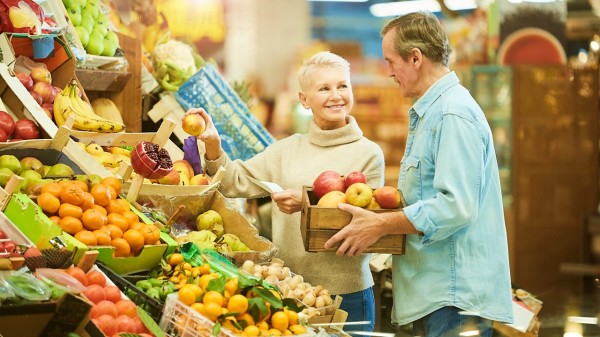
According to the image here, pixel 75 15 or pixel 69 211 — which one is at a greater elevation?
pixel 75 15

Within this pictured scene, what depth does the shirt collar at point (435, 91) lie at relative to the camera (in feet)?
10.4

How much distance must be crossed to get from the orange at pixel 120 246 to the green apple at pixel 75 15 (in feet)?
5.88

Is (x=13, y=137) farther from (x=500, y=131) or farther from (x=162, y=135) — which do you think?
(x=500, y=131)

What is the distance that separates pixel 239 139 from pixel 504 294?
2161 mm

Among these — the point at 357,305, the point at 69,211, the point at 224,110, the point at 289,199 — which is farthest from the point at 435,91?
the point at 224,110

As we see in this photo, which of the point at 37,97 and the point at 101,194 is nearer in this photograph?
the point at 101,194

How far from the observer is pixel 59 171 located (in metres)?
3.43

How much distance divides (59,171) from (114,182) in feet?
0.95

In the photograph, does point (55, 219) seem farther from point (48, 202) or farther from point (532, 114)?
point (532, 114)

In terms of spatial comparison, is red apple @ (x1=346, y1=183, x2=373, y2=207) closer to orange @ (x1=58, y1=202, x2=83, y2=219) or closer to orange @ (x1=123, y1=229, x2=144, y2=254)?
orange @ (x1=123, y1=229, x2=144, y2=254)

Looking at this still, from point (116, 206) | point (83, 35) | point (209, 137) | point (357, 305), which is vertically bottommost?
point (357, 305)

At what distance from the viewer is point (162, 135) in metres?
3.77

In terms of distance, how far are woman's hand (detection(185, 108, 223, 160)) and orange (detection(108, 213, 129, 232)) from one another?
2.49ft

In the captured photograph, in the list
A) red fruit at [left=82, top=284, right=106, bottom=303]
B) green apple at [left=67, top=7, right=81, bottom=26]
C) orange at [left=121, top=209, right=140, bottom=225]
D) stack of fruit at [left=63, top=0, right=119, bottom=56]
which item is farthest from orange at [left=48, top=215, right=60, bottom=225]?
green apple at [left=67, top=7, right=81, bottom=26]
